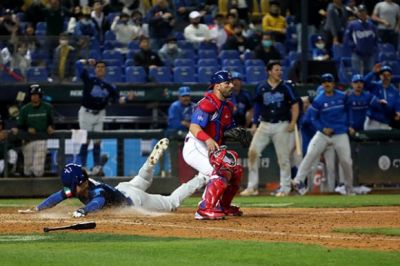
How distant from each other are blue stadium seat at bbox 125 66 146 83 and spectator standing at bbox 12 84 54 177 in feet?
12.8

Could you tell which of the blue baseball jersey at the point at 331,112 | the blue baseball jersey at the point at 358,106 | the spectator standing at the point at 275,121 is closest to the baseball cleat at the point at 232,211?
the spectator standing at the point at 275,121

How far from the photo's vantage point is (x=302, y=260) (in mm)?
8758

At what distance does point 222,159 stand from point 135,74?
34.3ft

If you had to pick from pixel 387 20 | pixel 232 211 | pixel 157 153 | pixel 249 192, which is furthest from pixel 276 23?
pixel 232 211

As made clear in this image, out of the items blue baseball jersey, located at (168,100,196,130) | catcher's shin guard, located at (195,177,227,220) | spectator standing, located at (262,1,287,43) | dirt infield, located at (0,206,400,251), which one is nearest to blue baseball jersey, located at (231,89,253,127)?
blue baseball jersey, located at (168,100,196,130)

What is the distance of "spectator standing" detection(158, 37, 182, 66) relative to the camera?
23734mm

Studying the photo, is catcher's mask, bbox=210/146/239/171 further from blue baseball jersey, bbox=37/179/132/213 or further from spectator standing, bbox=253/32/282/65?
spectator standing, bbox=253/32/282/65

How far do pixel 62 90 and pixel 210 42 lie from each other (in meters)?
3.65

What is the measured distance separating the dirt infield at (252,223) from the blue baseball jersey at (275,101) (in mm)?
3659

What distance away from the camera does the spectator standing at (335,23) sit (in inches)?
975

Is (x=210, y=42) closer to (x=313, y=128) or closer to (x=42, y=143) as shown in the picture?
(x=313, y=128)

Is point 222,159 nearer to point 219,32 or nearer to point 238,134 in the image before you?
point 238,134

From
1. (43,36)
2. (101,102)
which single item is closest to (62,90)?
(43,36)

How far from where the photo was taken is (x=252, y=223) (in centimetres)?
1232
